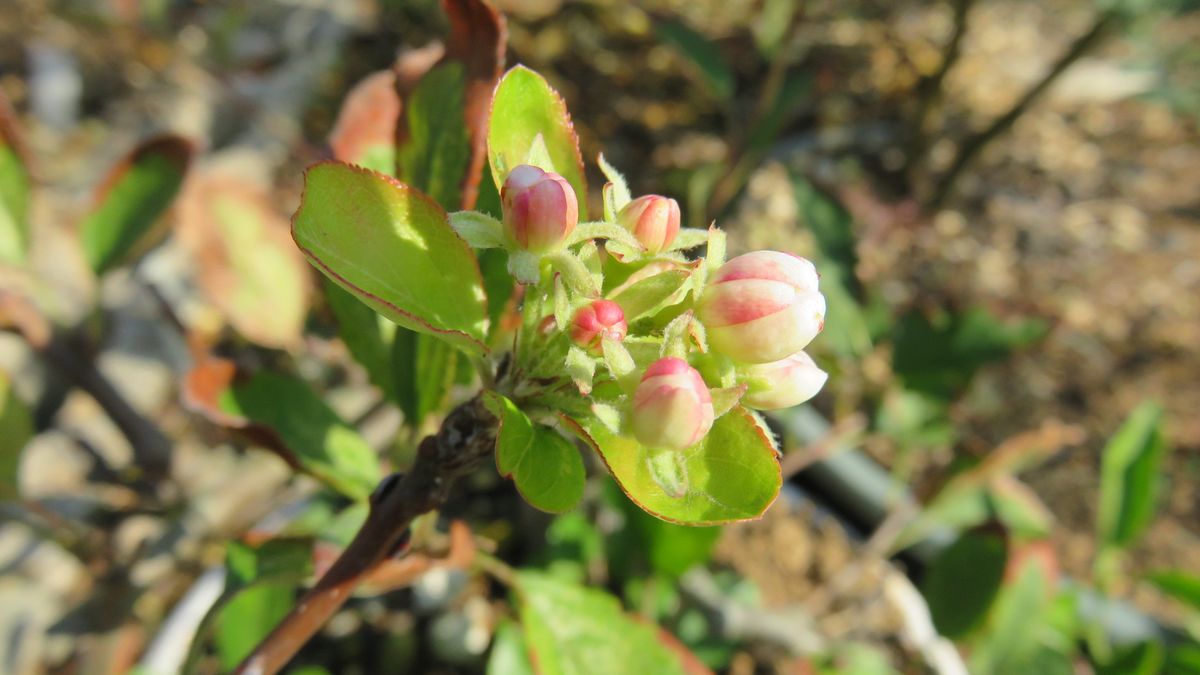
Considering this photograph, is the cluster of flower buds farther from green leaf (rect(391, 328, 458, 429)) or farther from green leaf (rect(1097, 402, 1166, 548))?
green leaf (rect(1097, 402, 1166, 548))

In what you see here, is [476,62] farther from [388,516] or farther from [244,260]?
[244,260]

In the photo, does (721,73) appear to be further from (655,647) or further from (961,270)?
(655,647)

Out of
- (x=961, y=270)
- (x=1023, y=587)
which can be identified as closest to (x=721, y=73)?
(x=961, y=270)

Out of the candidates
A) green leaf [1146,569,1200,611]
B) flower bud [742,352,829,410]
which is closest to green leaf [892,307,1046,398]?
green leaf [1146,569,1200,611]

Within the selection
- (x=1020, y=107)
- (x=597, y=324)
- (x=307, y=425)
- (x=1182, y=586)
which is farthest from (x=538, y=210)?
(x=1020, y=107)

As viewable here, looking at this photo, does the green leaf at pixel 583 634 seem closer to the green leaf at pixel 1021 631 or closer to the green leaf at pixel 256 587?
the green leaf at pixel 256 587

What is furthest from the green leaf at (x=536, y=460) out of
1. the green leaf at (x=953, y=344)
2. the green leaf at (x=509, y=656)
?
the green leaf at (x=953, y=344)
